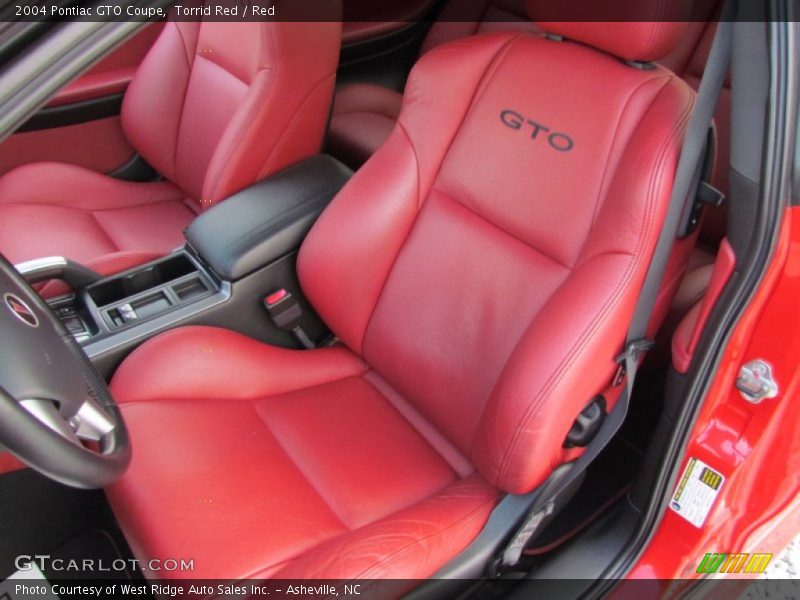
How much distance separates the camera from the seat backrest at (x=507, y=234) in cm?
105

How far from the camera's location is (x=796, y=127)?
0.90 m

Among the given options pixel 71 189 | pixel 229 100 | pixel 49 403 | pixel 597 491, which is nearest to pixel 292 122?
pixel 229 100

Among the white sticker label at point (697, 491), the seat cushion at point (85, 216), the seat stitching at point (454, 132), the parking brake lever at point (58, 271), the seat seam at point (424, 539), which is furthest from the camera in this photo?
the seat cushion at point (85, 216)

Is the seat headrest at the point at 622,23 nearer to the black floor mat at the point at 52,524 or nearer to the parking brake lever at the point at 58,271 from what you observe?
the parking brake lever at the point at 58,271

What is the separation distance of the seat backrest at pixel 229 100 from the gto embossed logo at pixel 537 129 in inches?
20.6

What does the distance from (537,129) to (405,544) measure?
0.71 meters

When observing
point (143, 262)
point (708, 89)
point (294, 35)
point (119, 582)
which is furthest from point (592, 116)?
point (119, 582)

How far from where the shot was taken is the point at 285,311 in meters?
1.58

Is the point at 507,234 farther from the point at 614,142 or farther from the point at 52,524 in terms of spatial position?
the point at 52,524

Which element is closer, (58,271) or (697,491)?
(697,491)

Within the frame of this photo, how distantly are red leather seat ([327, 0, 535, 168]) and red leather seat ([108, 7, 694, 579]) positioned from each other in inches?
28.6

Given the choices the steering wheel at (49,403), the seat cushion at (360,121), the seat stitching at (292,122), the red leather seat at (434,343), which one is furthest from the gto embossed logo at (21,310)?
the seat cushion at (360,121)

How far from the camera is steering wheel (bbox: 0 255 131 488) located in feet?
2.49

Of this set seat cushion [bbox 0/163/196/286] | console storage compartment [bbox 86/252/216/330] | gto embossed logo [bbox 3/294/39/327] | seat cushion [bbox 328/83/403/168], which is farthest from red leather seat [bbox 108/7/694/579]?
seat cushion [bbox 328/83/403/168]
